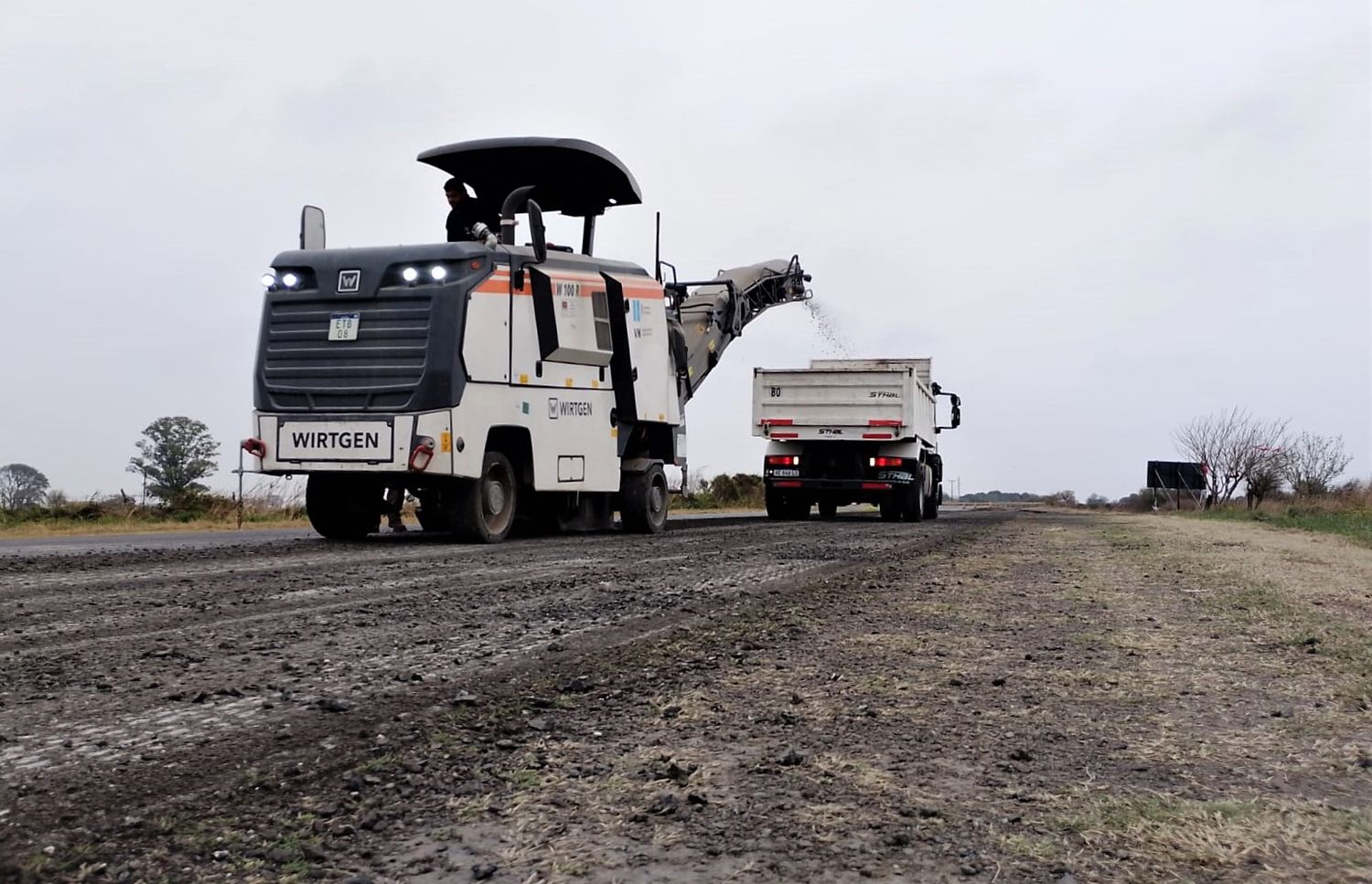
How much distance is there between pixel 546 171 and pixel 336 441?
13.7 ft

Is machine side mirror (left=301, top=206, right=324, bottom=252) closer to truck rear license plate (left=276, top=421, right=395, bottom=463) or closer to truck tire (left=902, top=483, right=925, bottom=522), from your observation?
truck rear license plate (left=276, top=421, right=395, bottom=463)

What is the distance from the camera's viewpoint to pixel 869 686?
12.3 feet

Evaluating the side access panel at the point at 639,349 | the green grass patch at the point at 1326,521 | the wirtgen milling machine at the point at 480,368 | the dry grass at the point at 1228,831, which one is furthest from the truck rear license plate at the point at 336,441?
the green grass patch at the point at 1326,521

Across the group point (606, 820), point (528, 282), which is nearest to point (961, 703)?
point (606, 820)

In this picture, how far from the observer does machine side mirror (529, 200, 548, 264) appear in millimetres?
11383

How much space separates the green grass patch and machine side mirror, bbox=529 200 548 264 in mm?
11065

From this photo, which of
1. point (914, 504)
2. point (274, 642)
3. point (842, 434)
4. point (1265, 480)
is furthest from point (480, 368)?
point (1265, 480)

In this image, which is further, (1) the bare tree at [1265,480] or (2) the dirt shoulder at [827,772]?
(1) the bare tree at [1265,480]

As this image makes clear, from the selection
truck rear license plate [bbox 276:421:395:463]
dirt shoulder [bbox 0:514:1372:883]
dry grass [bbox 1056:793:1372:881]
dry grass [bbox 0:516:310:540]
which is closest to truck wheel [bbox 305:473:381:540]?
truck rear license plate [bbox 276:421:395:463]

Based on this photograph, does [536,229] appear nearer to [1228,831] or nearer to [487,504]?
[487,504]

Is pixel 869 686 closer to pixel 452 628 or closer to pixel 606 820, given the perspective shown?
pixel 606 820

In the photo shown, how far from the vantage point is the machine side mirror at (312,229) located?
1151 centimetres

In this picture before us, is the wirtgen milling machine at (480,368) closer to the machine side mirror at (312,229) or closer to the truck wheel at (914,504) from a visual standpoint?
the machine side mirror at (312,229)

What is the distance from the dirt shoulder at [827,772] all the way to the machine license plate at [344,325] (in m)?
6.67
